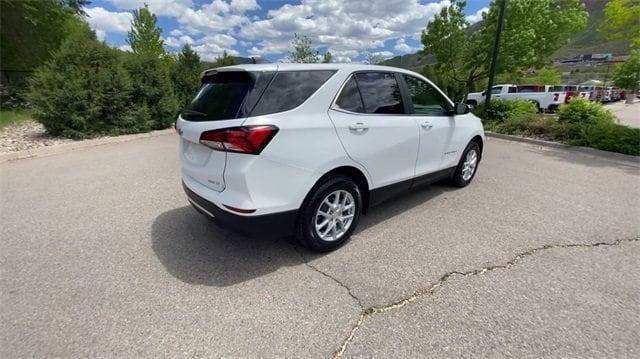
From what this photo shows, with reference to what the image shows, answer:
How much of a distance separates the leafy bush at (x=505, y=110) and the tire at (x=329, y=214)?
922cm

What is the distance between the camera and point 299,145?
8.68ft

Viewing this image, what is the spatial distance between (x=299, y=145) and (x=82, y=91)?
8265 millimetres

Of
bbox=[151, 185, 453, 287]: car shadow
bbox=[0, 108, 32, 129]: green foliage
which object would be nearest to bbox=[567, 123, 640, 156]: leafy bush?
bbox=[151, 185, 453, 287]: car shadow

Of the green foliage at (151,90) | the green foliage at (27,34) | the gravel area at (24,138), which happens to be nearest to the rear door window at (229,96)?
the gravel area at (24,138)

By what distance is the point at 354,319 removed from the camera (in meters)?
2.31

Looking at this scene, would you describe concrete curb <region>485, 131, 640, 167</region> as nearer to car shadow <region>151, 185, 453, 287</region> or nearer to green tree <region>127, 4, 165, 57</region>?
car shadow <region>151, 185, 453, 287</region>

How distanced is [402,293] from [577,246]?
212 centimetres

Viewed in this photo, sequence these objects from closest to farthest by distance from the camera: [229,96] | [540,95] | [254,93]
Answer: [254,93] → [229,96] → [540,95]

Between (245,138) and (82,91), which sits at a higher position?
(82,91)

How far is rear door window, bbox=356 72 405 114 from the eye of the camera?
3246 millimetres

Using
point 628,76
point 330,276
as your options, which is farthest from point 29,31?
point 628,76

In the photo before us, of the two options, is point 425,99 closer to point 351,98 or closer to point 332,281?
point 351,98

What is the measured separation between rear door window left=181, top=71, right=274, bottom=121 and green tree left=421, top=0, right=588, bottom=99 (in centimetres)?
1463

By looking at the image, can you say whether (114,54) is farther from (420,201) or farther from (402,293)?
(402,293)
